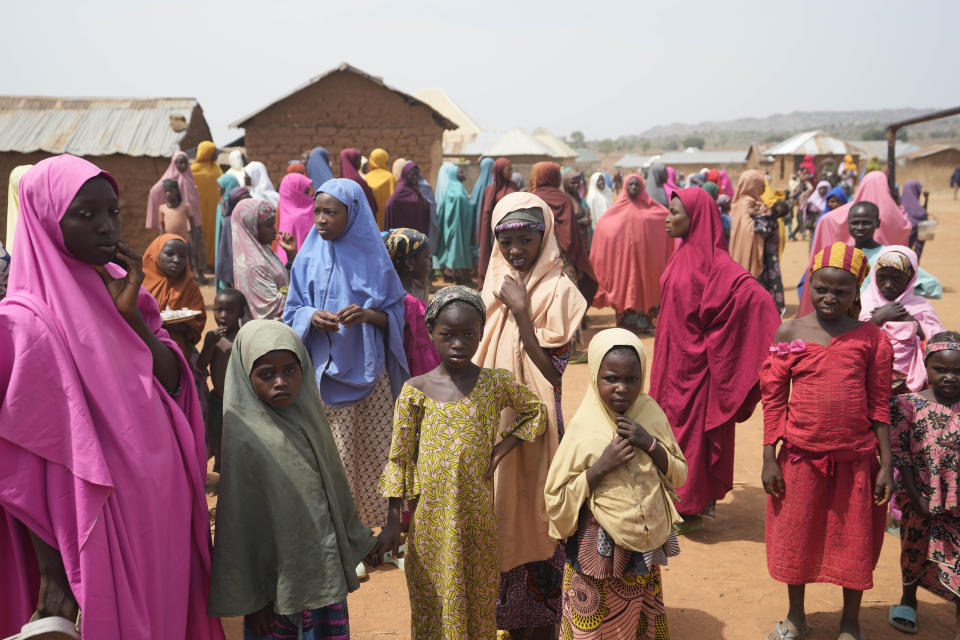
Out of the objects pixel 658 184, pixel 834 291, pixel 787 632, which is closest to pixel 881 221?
pixel 658 184

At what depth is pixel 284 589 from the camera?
102 inches

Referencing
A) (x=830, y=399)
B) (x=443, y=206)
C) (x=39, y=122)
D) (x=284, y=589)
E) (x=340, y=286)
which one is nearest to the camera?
(x=284, y=589)

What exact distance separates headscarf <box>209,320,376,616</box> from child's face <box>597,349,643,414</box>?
1.11 meters

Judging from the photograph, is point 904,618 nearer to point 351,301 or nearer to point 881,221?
point 351,301

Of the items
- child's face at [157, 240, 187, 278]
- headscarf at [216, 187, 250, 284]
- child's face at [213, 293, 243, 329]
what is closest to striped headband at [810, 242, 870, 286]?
child's face at [213, 293, 243, 329]

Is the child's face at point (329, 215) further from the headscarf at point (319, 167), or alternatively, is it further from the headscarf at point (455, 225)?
the headscarf at point (455, 225)

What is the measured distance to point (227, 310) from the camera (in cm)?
488

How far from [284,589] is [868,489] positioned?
262 cm

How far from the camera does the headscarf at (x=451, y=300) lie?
303cm

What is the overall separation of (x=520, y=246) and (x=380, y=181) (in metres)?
9.74

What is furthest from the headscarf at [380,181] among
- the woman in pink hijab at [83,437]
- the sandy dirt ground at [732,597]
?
the woman in pink hijab at [83,437]

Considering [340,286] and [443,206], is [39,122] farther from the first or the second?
[340,286]

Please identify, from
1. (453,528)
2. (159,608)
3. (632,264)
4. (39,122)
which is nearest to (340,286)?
(453,528)

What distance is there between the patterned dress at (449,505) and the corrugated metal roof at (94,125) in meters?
13.6
